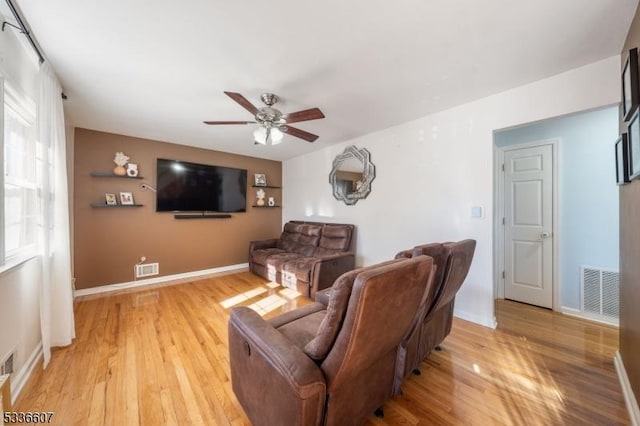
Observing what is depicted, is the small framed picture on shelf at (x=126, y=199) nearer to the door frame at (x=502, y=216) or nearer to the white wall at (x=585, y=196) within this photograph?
the door frame at (x=502, y=216)

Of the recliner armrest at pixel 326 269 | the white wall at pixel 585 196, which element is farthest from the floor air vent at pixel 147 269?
the white wall at pixel 585 196

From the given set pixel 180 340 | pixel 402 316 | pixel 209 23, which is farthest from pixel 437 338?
pixel 209 23

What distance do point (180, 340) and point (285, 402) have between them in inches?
67.5

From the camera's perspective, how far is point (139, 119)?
3.06m

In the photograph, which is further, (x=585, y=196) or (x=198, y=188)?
(x=198, y=188)

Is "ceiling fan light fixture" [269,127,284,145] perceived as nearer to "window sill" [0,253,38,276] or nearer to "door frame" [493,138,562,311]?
"window sill" [0,253,38,276]

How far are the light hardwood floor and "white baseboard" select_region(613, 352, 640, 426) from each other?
4 cm

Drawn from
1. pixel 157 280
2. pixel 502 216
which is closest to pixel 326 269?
pixel 502 216

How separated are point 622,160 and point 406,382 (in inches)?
Result: 83.2

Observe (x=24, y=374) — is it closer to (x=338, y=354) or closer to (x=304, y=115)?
(x=338, y=354)

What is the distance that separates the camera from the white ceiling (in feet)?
4.60

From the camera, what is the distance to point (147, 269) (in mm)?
3836

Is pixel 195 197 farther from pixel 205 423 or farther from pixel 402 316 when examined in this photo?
pixel 402 316

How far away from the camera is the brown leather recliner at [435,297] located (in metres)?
1.48
